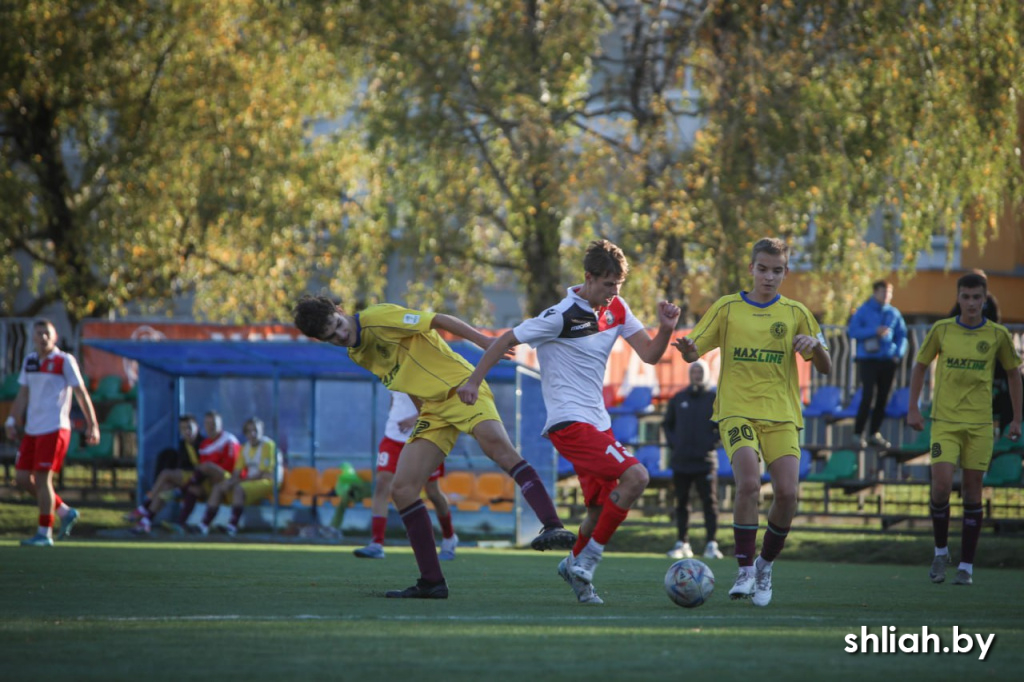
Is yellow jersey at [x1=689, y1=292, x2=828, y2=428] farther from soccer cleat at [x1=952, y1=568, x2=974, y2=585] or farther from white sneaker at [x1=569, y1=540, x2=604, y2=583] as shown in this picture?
soccer cleat at [x1=952, y1=568, x2=974, y2=585]

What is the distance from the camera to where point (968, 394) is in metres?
11.7

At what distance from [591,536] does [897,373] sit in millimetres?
12523

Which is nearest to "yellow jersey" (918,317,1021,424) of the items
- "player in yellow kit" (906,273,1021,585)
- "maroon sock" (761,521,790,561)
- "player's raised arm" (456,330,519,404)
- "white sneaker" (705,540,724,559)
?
"player in yellow kit" (906,273,1021,585)

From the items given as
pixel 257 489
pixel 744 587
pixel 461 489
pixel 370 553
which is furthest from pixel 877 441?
pixel 744 587

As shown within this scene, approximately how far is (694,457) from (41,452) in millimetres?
7168

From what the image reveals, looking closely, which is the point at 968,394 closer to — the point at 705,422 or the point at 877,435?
the point at 705,422

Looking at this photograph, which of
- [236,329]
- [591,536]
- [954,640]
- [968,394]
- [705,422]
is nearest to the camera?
[954,640]

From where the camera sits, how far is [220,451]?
20.3m

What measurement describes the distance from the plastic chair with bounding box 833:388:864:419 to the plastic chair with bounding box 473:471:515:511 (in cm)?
467

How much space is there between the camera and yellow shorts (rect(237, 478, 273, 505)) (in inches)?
790

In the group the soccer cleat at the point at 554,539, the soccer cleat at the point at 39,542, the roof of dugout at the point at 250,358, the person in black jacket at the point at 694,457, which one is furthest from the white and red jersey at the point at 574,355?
the roof of dugout at the point at 250,358

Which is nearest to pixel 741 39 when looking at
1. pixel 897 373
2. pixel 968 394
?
pixel 897 373

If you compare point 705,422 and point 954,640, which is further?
point 705,422

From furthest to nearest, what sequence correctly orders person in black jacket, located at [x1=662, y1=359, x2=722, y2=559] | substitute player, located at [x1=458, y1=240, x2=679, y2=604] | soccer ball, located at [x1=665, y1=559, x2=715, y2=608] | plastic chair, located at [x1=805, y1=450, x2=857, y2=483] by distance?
1. plastic chair, located at [x1=805, y1=450, x2=857, y2=483]
2. person in black jacket, located at [x1=662, y1=359, x2=722, y2=559]
3. substitute player, located at [x1=458, y1=240, x2=679, y2=604]
4. soccer ball, located at [x1=665, y1=559, x2=715, y2=608]
